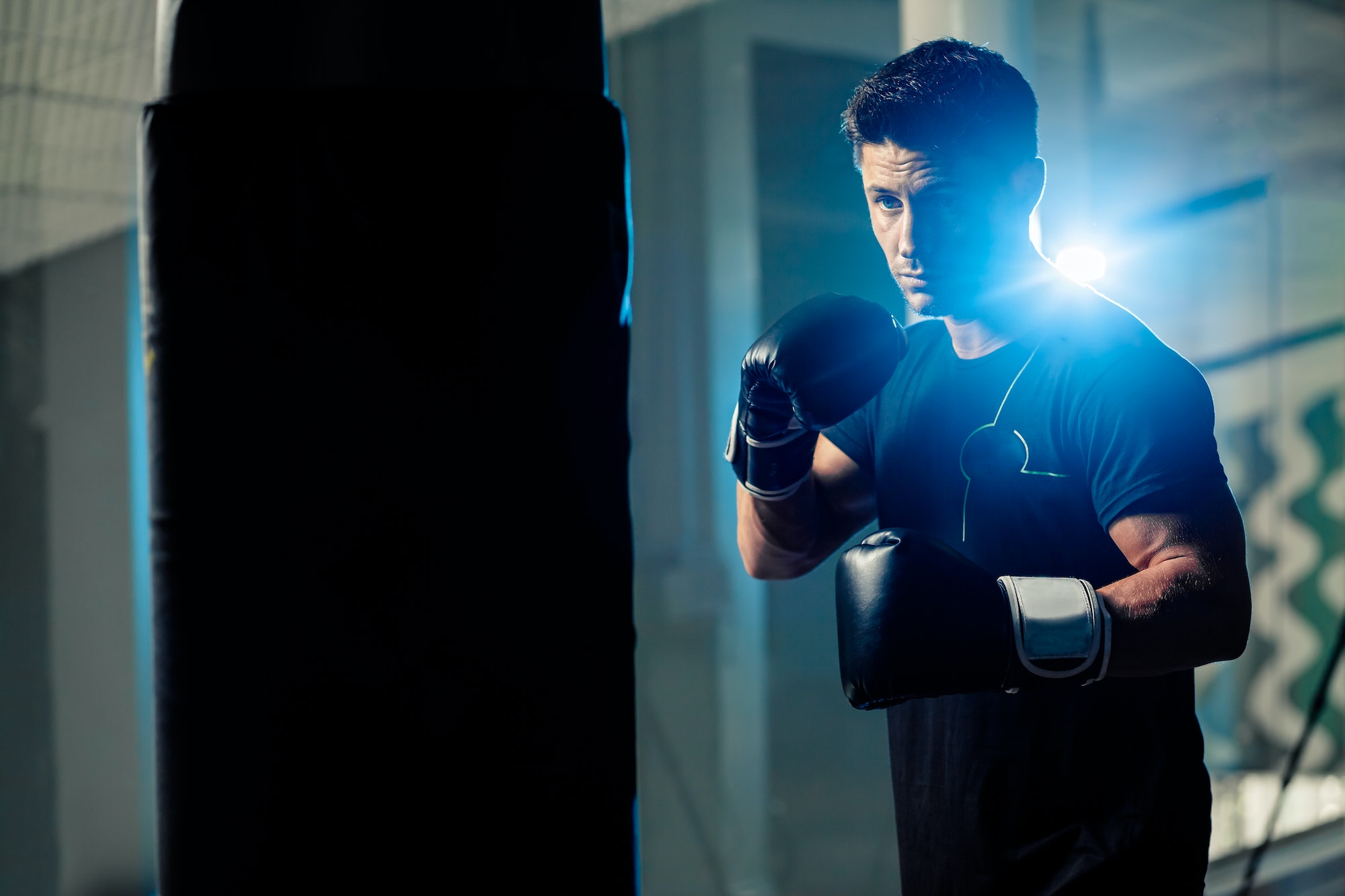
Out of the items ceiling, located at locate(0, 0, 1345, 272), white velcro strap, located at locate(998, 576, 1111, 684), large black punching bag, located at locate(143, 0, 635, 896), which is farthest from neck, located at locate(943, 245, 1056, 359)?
ceiling, located at locate(0, 0, 1345, 272)

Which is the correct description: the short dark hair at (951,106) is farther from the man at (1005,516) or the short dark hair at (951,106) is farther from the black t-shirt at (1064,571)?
the black t-shirt at (1064,571)

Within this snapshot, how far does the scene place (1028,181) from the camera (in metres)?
1.17

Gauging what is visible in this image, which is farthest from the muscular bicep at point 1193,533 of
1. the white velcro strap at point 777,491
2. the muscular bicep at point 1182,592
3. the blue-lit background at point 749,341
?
the blue-lit background at point 749,341

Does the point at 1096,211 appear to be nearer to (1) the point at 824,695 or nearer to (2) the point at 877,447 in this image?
(1) the point at 824,695

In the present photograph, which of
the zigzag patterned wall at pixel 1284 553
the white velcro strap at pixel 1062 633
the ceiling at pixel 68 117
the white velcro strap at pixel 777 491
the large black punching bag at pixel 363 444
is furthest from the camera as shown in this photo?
the zigzag patterned wall at pixel 1284 553

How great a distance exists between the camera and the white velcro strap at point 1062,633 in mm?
956

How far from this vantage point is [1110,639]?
0.96m

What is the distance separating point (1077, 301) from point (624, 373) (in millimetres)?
625

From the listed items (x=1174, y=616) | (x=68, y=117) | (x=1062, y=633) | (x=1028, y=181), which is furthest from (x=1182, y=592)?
(x=68, y=117)

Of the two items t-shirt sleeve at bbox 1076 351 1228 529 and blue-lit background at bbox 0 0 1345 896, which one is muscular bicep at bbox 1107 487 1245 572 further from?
blue-lit background at bbox 0 0 1345 896

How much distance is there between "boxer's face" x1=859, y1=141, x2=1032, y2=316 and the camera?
1112 millimetres

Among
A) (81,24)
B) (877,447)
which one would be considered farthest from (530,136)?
(81,24)

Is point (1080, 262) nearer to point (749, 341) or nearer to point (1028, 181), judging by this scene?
point (749, 341)

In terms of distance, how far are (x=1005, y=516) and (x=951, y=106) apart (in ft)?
1.51
